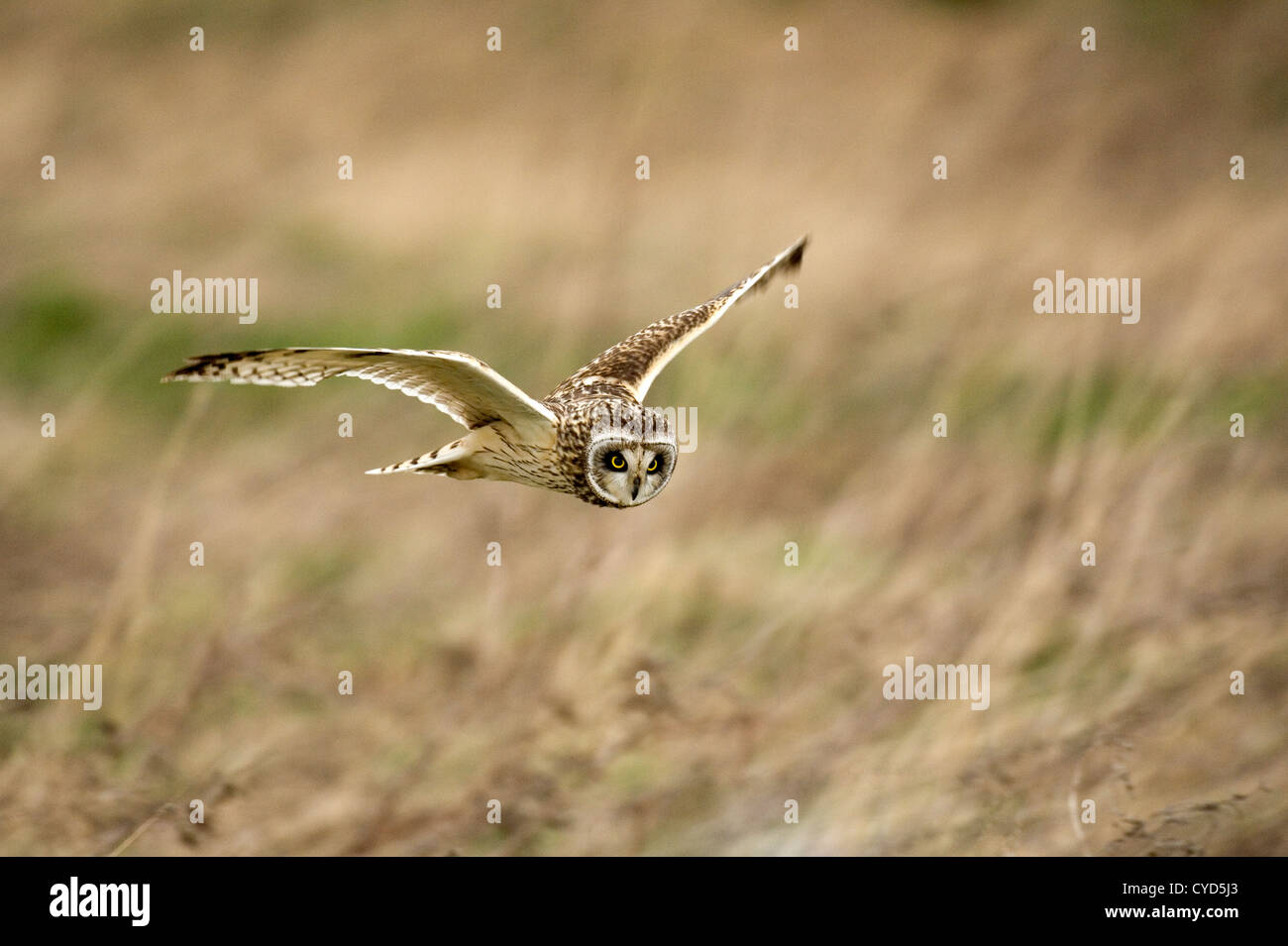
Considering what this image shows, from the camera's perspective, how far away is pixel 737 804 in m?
8.59

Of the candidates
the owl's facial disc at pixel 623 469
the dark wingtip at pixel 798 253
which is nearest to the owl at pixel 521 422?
the owl's facial disc at pixel 623 469

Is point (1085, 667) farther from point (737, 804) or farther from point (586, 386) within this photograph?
point (586, 386)

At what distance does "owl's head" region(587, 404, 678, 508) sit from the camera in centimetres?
460

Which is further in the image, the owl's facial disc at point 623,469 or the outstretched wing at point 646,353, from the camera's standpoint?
the outstretched wing at point 646,353

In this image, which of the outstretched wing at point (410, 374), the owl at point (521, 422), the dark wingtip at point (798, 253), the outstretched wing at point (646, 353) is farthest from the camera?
the dark wingtip at point (798, 253)

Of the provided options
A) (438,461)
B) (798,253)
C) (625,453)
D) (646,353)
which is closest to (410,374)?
(438,461)

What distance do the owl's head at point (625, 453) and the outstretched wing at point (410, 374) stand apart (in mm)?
192

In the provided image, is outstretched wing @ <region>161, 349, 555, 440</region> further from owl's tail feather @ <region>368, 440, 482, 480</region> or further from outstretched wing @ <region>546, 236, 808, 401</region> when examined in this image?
outstretched wing @ <region>546, 236, 808, 401</region>

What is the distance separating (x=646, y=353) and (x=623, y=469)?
943 millimetres

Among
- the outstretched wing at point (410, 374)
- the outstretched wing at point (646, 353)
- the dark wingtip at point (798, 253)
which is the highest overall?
the dark wingtip at point (798, 253)

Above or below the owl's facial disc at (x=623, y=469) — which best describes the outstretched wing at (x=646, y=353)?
above

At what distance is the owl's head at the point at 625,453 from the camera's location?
4602 mm

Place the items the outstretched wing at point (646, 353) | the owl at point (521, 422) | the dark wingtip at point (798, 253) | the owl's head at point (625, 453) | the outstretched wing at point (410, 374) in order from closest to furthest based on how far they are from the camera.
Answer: the outstretched wing at point (410, 374), the owl at point (521, 422), the owl's head at point (625, 453), the outstretched wing at point (646, 353), the dark wingtip at point (798, 253)

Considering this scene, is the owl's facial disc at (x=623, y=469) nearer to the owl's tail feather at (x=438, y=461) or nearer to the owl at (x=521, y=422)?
the owl at (x=521, y=422)
